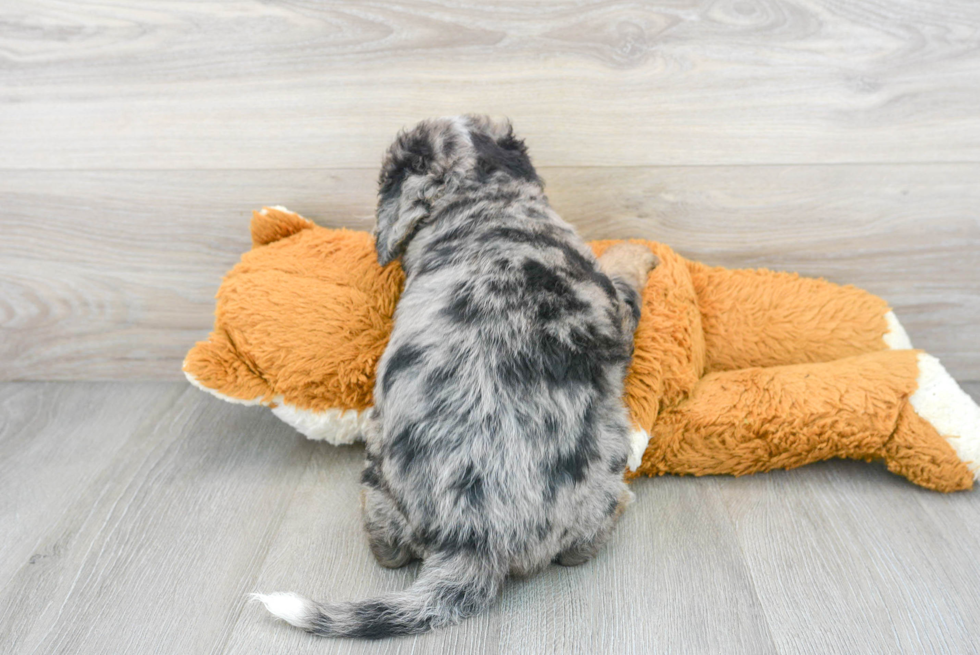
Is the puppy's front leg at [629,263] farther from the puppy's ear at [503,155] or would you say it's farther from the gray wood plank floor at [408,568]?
the gray wood plank floor at [408,568]

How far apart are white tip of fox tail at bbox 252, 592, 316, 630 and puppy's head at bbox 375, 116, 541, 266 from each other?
2.83ft

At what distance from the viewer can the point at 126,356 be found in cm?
259

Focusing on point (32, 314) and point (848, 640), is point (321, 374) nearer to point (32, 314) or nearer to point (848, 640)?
point (32, 314)

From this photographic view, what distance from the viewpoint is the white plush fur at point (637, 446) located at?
1.88m

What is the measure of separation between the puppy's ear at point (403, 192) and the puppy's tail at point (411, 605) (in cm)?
81

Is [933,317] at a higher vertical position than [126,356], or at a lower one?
higher

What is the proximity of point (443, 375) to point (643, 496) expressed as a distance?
0.78m

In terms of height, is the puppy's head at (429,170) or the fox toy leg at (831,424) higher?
the puppy's head at (429,170)

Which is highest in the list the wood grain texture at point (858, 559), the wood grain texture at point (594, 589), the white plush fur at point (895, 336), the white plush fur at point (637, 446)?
the white plush fur at point (895, 336)

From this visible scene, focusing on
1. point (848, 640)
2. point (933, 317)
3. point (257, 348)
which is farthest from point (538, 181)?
point (933, 317)

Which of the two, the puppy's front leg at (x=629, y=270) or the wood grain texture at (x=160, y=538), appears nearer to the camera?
the wood grain texture at (x=160, y=538)

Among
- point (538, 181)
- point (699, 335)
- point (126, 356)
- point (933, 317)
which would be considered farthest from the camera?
point (126, 356)

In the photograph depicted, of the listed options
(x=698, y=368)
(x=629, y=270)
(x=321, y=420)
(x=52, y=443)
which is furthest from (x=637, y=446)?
(x=52, y=443)

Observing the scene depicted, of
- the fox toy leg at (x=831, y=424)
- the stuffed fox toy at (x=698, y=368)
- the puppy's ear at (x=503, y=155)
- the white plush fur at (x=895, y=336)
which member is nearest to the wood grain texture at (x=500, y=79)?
the puppy's ear at (x=503, y=155)
